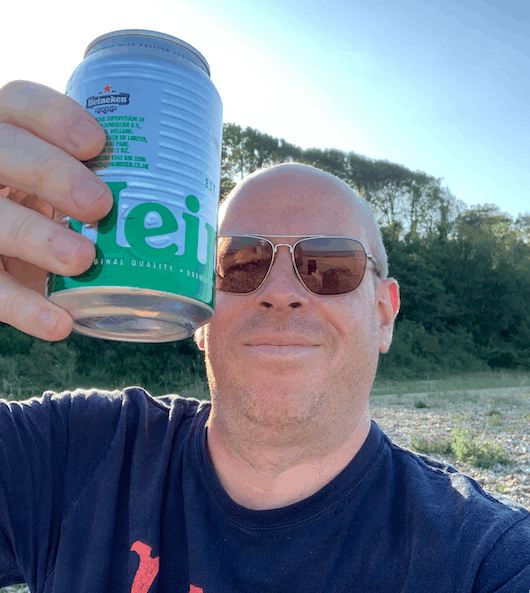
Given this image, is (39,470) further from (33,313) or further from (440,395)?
(440,395)

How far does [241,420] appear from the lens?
141cm

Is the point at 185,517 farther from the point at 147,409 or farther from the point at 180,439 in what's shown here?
the point at 147,409

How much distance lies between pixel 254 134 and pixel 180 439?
23159 millimetres

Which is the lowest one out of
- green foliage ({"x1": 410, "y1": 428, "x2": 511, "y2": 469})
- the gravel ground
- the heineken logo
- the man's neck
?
the gravel ground

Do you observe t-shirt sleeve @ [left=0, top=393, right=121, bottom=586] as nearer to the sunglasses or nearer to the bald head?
the sunglasses

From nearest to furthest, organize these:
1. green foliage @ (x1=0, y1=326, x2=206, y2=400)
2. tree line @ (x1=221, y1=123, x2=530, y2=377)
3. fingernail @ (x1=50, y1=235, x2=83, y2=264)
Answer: fingernail @ (x1=50, y1=235, x2=83, y2=264)
green foliage @ (x1=0, y1=326, x2=206, y2=400)
tree line @ (x1=221, y1=123, x2=530, y2=377)

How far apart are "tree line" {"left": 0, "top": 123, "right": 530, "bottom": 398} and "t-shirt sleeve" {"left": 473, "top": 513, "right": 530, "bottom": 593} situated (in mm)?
11893

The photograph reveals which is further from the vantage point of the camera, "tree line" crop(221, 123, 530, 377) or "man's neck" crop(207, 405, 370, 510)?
"tree line" crop(221, 123, 530, 377)

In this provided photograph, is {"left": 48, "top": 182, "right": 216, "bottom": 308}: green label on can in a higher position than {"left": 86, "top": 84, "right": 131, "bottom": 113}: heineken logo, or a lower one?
lower

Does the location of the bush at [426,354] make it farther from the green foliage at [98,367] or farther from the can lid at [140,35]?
the can lid at [140,35]

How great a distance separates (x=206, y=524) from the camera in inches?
51.1

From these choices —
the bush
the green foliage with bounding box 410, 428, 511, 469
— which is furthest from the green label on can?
the bush

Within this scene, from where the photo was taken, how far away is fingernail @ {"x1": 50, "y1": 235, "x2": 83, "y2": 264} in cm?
84

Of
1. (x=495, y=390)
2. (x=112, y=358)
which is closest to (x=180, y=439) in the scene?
(x=112, y=358)
